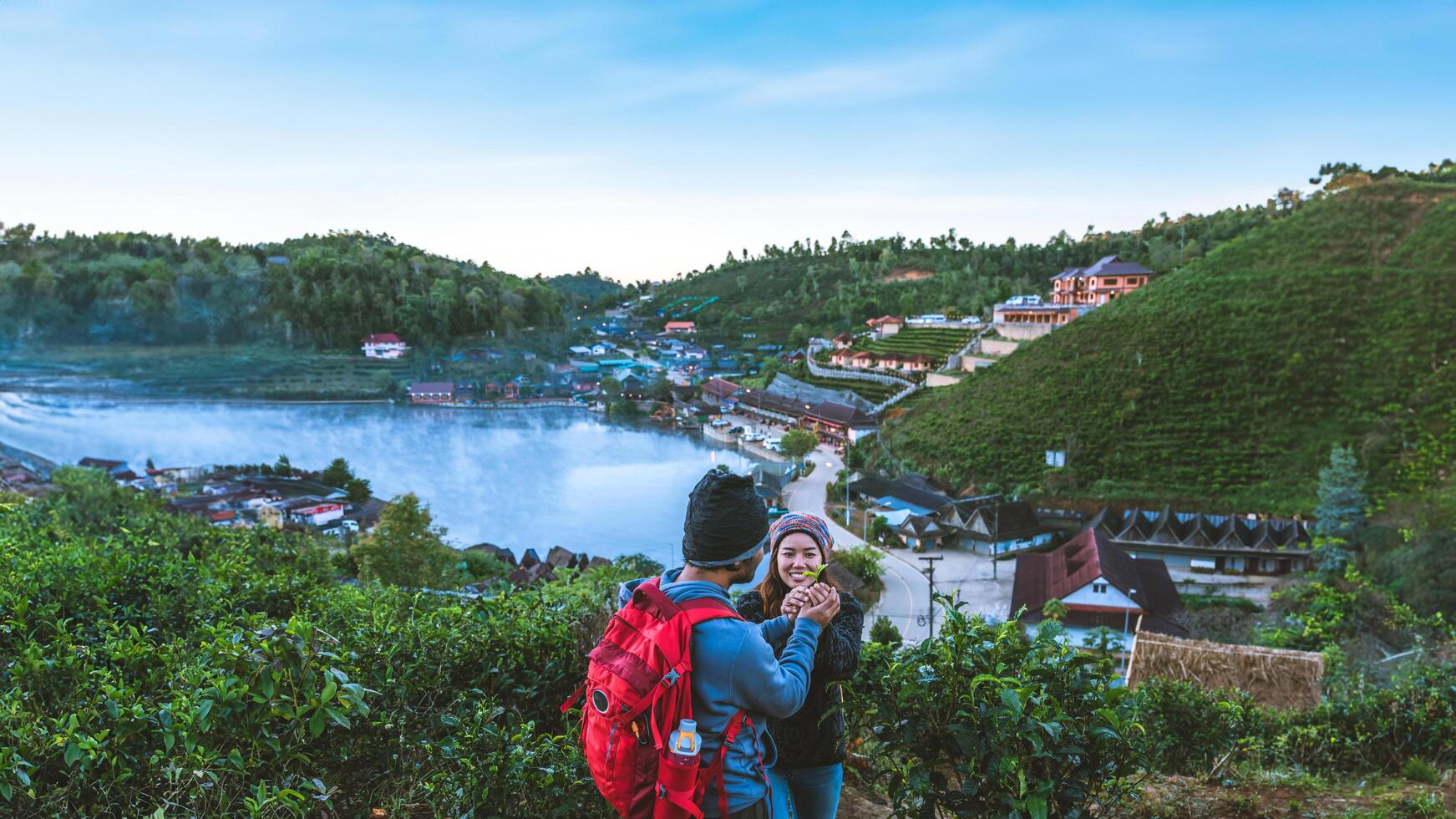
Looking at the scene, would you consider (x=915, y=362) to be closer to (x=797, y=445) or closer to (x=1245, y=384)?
(x=797, y=445)

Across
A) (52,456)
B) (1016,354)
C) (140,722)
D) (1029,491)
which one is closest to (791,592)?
(140,722)

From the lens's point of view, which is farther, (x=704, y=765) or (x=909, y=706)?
(x=909, y=706)

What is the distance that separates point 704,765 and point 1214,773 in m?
2.12

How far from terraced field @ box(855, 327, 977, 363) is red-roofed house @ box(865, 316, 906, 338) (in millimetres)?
915

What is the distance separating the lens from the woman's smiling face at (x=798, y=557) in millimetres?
1217

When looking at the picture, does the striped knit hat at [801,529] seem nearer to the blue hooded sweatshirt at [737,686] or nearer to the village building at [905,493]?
the blue hooded sweatshirt at [737,686]

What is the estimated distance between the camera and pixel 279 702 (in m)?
1.25

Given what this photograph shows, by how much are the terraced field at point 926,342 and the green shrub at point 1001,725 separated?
25.9m

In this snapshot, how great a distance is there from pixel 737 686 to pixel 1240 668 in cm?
589

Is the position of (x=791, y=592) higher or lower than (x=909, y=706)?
higher

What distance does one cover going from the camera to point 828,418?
23.7 meters

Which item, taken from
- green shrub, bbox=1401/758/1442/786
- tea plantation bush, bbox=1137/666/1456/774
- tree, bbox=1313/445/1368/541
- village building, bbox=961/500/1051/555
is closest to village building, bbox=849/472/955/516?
village building, bbox=961/500/1051/555

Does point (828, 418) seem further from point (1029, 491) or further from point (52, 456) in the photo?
point (52, 456)

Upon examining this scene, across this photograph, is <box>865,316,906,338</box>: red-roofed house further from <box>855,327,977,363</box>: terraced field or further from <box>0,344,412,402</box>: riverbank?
<box>0,344,412,402</box>: riverbank
